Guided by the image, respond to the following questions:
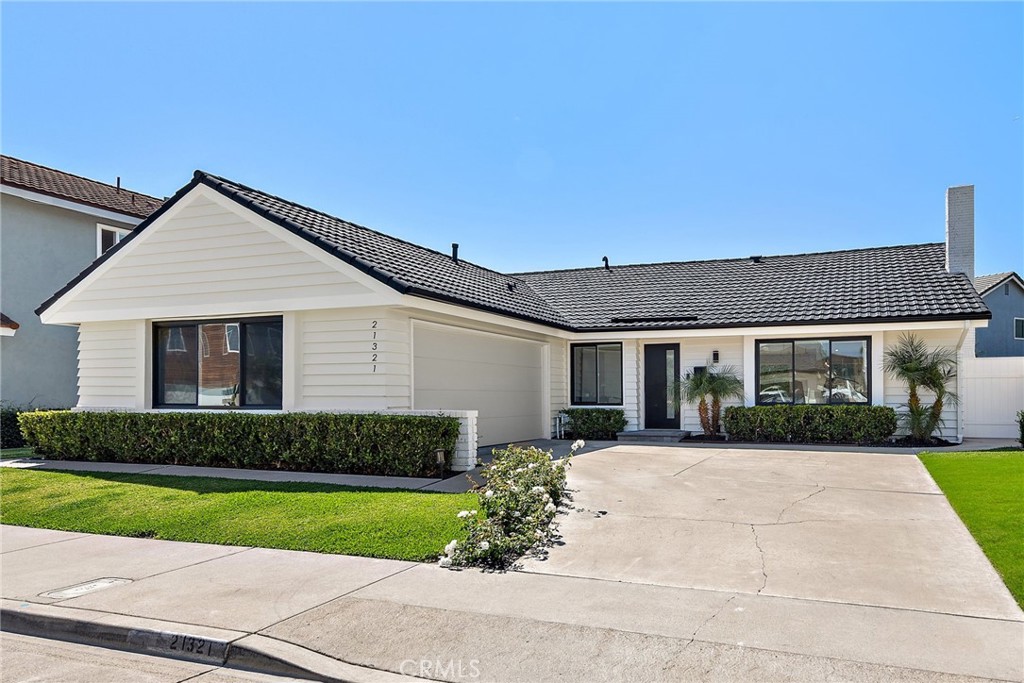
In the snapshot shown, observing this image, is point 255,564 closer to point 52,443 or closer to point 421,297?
point 421,297

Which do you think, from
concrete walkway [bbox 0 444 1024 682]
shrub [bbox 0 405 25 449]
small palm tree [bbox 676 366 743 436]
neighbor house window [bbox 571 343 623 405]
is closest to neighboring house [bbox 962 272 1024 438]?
small palm tree [bbox 676 366 743 436]

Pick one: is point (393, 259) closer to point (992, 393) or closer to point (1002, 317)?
point (992, 393)

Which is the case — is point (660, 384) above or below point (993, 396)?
above

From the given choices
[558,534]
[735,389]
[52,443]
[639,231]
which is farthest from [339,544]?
[639,231]

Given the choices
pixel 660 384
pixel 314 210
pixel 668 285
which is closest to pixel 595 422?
pixel 660 384

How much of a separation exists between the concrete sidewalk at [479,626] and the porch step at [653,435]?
1130cm

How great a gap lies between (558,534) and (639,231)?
18.0 metres

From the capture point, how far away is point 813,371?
660 inches

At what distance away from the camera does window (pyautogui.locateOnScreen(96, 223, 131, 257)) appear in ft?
67.1

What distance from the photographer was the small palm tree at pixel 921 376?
15.3m

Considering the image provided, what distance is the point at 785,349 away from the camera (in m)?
17.0

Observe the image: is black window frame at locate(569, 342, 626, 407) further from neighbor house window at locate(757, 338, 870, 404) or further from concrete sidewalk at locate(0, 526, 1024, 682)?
concrete sidewalk at locate(0, 526, 1024, 682)

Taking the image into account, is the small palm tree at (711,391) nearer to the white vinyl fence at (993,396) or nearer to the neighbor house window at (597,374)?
the neighbor house window at (597,374)

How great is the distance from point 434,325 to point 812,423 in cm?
902
